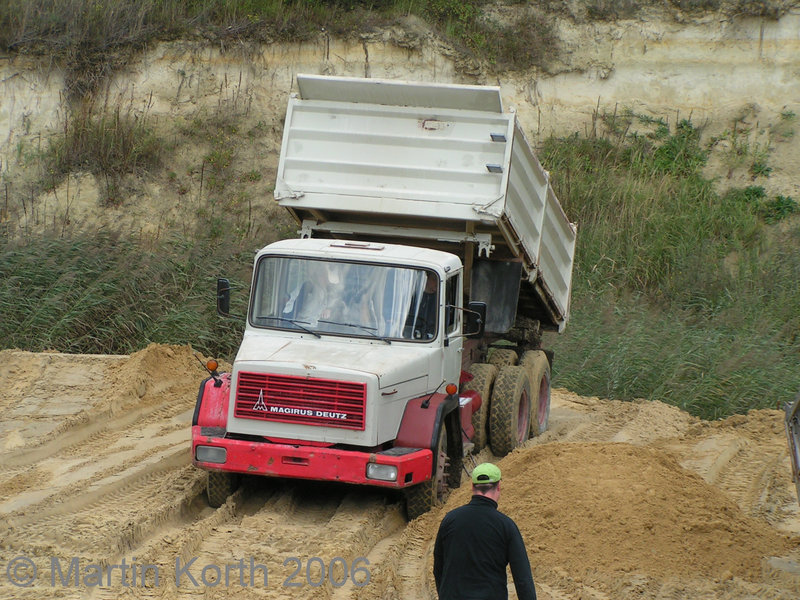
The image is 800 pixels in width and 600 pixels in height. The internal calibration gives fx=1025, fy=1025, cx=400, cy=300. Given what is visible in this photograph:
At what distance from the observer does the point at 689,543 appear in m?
7.46

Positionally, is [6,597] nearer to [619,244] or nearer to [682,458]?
[682,458]

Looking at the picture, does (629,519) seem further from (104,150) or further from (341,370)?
(104,150)

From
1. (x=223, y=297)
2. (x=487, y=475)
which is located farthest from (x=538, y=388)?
(x=487, y=475)

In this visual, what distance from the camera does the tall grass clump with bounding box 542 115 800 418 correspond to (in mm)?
15148

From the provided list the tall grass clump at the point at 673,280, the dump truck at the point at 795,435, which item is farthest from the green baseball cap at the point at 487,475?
the tall grass clump at the point at 673,280

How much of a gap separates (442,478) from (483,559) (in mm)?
3814

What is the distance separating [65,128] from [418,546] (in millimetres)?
17130

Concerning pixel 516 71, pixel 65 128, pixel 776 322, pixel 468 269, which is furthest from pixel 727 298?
pixel 65 128

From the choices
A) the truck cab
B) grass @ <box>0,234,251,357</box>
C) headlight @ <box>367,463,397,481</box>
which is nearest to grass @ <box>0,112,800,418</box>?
grass @ <box>0,234,251,357</box>

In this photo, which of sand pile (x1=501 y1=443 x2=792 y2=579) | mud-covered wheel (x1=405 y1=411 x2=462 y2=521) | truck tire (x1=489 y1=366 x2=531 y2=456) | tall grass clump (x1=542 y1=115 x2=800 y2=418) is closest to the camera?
sand pile (x1=501 y1=443 x2=792 y2=579)

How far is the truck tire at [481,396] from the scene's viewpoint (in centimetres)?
1078

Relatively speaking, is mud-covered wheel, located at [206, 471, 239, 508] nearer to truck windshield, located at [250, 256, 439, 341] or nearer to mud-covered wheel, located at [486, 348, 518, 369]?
truck windshield, located at [250, 256, 439, 341]

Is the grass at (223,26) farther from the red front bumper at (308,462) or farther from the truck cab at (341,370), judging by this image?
the red front bumper at (308,462)

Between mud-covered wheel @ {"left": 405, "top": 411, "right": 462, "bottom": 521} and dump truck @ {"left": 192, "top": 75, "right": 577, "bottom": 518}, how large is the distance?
2cm
